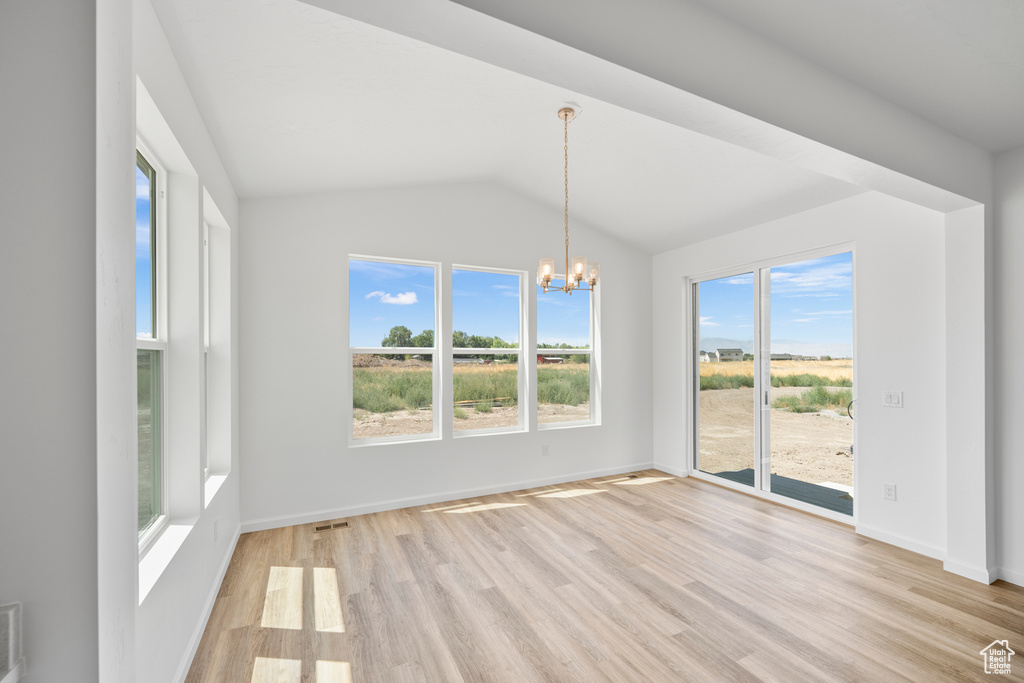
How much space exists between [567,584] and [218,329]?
282 cm

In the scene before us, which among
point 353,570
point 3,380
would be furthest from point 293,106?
point 353,570

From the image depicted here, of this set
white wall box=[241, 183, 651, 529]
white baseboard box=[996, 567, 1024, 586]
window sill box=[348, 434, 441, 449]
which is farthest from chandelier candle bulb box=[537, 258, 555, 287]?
white baseboard box=[996, 567, 1024, 586]

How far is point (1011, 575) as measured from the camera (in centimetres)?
286

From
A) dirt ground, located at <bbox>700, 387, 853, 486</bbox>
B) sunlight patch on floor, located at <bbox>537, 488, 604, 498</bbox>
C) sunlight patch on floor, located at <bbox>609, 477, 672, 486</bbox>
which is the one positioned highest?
dirt ground, located at <bbox>700, 387, 853, 486</bbox>

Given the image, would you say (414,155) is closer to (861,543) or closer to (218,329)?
(218,329)

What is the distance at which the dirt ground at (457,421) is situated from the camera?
423 centimetres

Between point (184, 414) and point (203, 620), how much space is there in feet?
3.45

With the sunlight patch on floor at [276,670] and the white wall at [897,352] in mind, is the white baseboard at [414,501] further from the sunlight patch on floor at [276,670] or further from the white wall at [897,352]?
the white wall at [897,352]

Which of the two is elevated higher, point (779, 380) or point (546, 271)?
point (546, 271)

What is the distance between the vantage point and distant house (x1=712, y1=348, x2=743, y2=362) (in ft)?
15.5

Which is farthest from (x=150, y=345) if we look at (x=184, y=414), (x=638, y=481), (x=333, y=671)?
(x=638, y=481)

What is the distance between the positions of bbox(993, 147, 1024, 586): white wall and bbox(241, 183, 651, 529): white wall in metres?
3.22

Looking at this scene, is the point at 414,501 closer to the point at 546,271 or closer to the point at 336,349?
the point at 336,349

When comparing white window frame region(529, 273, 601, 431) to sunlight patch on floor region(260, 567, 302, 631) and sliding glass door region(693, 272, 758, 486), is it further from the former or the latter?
sunlight patch on floor region(260, 567, 302, 631)
